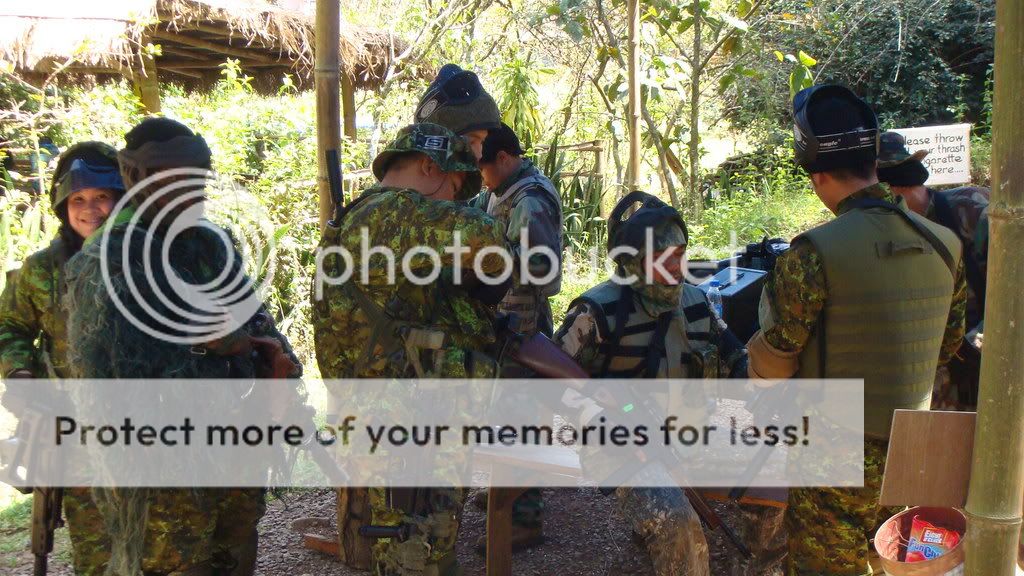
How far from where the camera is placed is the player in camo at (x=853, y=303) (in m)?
2.56

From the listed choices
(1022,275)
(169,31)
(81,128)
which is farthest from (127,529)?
(169,31)

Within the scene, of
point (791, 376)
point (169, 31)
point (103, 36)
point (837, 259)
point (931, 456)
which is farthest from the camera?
point (169, 31)

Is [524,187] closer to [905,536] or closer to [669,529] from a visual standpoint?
[669,529]

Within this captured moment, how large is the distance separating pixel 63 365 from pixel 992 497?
302 cm

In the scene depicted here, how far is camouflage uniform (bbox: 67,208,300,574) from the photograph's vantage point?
2.49 m

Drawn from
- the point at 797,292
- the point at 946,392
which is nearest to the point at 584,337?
the point at 797,292

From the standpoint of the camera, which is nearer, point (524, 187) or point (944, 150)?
point (524, 187)

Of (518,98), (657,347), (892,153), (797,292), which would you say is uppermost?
(518,98)

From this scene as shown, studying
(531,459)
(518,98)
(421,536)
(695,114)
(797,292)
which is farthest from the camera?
(518,98)

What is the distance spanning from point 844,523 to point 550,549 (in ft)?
5.95

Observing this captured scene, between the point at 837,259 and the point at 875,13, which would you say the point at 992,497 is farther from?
the point at 875,13

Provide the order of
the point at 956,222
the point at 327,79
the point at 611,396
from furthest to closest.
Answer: the point at 956,222 → the point at 327,79 → the point at 611,396

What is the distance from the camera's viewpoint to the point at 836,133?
2.64m

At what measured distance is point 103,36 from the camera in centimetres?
722
